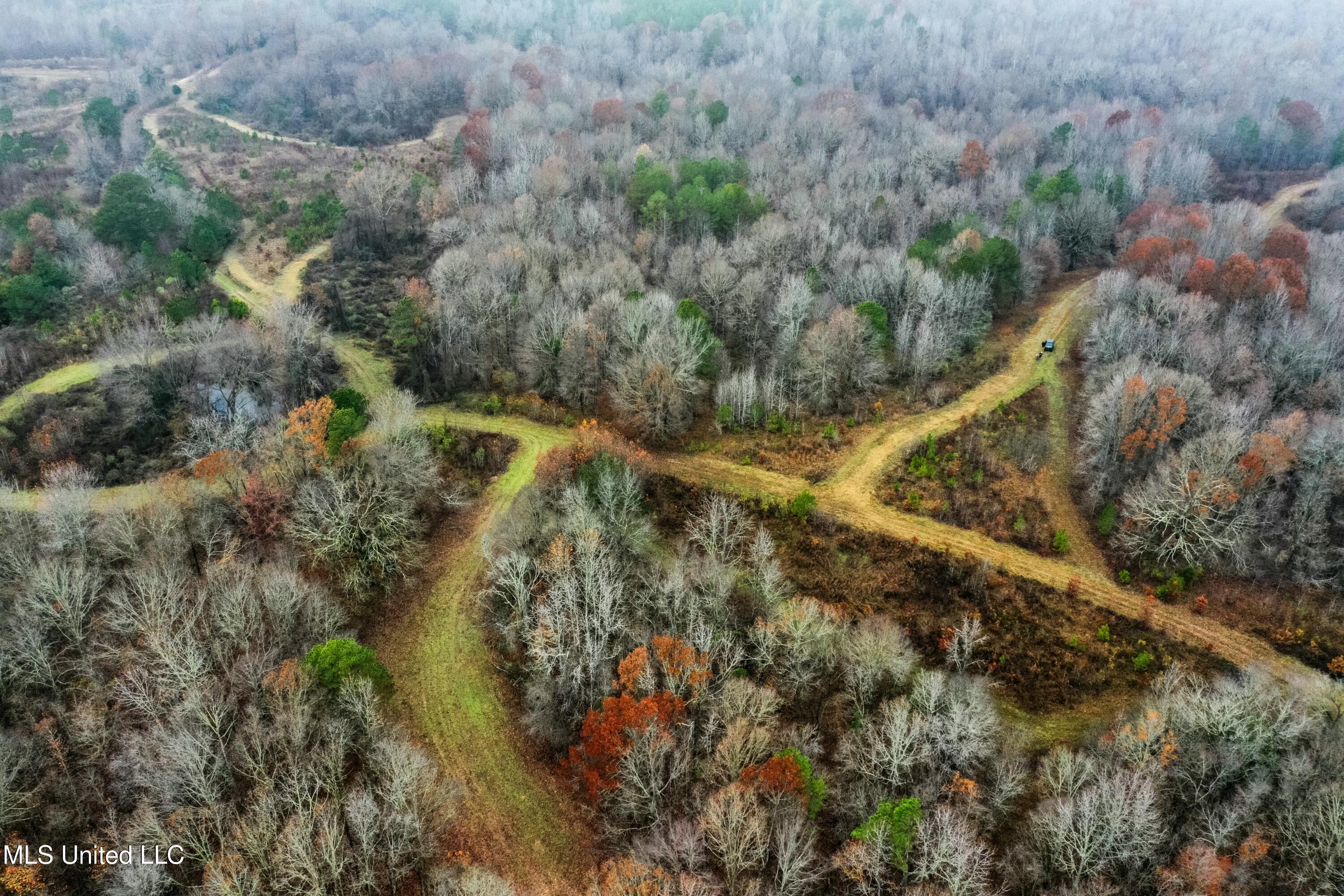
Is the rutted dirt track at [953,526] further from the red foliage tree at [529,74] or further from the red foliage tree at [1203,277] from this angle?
the red foliage tree at [529,74]

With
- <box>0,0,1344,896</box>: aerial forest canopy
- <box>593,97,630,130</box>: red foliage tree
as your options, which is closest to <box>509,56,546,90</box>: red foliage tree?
<box>593,97,630,130</box>: red foliage tree

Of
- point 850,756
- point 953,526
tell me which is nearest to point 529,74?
point 953,526

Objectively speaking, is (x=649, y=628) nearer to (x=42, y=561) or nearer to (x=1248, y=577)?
(x=42, y=561)

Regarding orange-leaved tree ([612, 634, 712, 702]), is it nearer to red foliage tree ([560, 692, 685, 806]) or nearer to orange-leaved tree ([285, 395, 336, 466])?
red foliage tree ([560, 692, 685, 806])

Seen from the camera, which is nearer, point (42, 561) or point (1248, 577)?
point (42, 561)

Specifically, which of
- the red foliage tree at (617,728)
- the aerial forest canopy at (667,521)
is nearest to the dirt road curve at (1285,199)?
the aerial forest canopy at (667,521)

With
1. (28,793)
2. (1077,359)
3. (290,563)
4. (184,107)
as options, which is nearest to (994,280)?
(1077,359)
